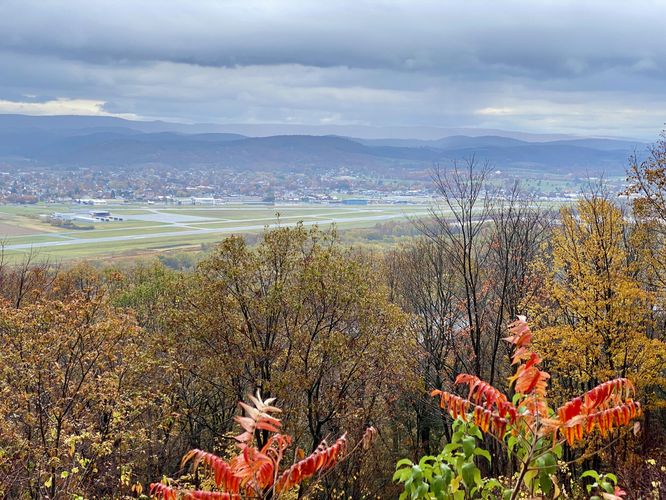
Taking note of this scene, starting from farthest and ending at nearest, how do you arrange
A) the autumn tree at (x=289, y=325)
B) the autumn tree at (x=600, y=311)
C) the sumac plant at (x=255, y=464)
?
the autumn tree at (x=289, y=325) → the autumn tree at (x=600, y=311) → the sumac plant at (x=255, y=464)

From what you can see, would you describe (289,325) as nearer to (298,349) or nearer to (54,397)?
(298,349)

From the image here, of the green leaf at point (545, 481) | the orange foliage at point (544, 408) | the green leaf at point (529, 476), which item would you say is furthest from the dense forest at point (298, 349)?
the green leaf at point (529, 476)

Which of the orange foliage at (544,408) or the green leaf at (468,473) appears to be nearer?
the orange foliage at (544,408)

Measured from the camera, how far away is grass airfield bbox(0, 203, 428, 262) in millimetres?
93250

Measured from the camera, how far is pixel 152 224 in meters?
133

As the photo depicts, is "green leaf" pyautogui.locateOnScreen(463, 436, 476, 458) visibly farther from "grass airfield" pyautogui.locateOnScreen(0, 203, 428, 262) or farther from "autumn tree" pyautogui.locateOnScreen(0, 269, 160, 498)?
"grass airfield" pyautogui.locateOnScreen(0, 203, 428, 262)

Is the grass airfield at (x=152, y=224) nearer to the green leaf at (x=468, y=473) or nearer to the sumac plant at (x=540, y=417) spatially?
the sumac plant at (x=540, y=417)

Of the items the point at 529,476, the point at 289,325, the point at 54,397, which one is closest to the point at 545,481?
the point at 529,476

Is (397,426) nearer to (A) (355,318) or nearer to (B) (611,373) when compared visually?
(A) (355,318)

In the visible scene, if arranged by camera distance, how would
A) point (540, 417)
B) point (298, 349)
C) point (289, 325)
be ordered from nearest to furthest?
point (540, 417), point (298, 349), point (289, 325)

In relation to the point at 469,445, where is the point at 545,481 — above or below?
below

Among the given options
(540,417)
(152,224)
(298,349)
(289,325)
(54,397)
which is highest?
(540,417)

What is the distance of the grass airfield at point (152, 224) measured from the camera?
9325cm

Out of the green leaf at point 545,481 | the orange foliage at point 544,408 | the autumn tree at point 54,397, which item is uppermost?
the orange foliage at point 544,408
